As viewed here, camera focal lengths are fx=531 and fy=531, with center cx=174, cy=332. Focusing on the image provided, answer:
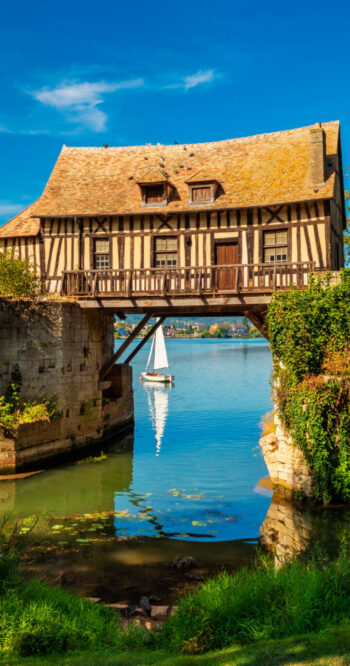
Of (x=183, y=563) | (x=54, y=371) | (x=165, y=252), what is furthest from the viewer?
(x=165, y=252)

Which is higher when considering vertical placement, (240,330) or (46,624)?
(240,330)

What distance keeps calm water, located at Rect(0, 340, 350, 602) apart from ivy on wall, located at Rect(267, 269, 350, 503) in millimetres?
1068

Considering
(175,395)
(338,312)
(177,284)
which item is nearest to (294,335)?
(338,312)

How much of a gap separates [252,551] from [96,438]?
9406 mm

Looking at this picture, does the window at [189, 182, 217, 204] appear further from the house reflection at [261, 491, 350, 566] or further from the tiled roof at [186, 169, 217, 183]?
the house reflection at [261, 491, 350, 566]

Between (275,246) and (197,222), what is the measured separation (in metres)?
2.68

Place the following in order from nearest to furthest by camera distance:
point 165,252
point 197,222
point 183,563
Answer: point 183,563 < point 197,222 < point 165,252

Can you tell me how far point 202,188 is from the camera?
17422 millimetres

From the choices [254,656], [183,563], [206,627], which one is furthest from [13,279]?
[254,656]

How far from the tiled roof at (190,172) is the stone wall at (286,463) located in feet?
24.6

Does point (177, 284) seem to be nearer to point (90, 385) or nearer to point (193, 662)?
point (90, 385)

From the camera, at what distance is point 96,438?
58.3ft

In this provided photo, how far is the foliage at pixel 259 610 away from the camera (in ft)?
17.1

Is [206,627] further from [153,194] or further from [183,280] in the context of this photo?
[153,194]
